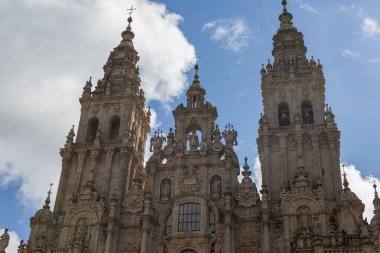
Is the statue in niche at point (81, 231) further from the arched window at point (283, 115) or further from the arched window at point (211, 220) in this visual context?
the arched window at point (283, 115)

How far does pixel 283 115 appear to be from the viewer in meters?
38.3

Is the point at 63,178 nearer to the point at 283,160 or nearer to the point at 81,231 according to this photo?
the point at 81,231

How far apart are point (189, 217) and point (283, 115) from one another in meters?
10.4

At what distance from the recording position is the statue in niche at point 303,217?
3142cm

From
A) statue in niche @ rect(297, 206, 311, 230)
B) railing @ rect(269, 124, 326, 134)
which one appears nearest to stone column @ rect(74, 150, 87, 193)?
railing @ rect(269, 124, 326, 134)

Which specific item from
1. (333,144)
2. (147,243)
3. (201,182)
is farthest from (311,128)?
(147,243)

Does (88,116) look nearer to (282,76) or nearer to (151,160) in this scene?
(151,160)

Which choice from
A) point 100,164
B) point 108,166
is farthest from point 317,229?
point 100,164

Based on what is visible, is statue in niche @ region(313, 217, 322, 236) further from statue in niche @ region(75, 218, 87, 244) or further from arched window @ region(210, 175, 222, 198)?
statue in niche @ region(75, 218, 87, 244)

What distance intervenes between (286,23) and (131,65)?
1363 cm

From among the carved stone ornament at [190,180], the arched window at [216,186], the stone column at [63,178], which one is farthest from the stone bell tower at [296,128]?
the stone column at [63,178]

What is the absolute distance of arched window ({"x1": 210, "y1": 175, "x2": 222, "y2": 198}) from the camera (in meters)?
34.6

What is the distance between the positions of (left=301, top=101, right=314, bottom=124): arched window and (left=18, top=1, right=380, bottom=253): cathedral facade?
0.28 feet

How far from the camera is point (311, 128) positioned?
3638 cm
